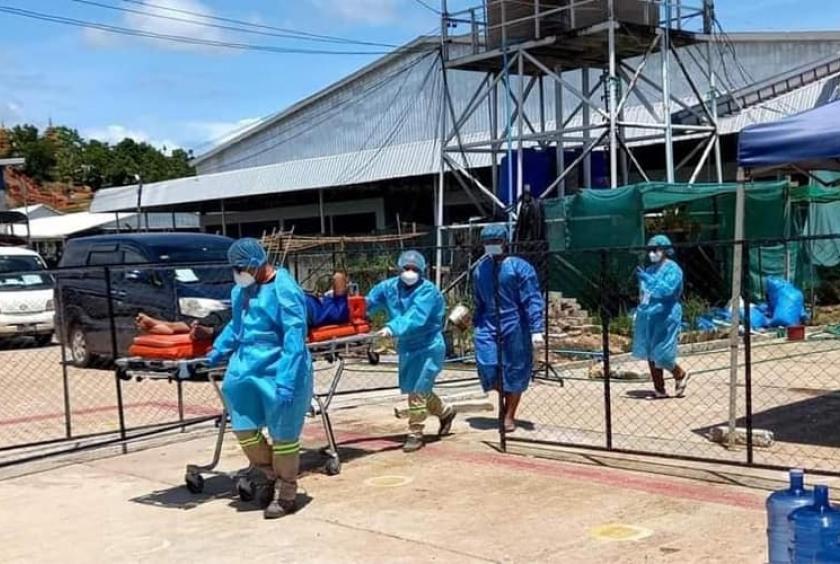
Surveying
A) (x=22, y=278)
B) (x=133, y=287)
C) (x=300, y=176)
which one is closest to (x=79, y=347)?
(x=133, y=287)

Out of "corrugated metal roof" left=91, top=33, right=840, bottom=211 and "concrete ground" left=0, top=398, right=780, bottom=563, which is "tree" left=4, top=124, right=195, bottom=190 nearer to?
"corrugated metal roof" left=91, top=33, right=840, bottom=211

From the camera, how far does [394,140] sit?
34031 millimetres

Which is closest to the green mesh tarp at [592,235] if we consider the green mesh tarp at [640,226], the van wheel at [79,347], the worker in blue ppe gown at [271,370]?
the green mesh tarp at [640,226]

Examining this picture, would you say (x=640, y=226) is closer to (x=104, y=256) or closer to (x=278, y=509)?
(x=104, y=256)

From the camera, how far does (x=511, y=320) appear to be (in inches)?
355

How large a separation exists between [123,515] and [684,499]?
3.74 m

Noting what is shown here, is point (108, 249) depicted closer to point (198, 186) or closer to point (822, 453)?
point (822, 453)

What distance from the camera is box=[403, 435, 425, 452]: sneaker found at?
28.1 feet

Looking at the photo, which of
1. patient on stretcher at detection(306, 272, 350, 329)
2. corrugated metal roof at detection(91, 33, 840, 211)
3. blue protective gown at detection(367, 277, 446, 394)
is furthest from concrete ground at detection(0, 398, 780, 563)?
corrugated metal roof at detection(91, 33, 840, 211)

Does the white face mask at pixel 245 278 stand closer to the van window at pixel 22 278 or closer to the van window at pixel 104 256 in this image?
the van window at pixel 104 256

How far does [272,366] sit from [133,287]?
8.36 metres

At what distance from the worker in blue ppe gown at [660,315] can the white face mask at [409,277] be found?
315cm

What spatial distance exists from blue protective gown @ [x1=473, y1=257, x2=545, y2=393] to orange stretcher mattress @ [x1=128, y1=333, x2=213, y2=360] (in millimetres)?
2660

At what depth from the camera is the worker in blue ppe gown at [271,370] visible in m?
6.73
